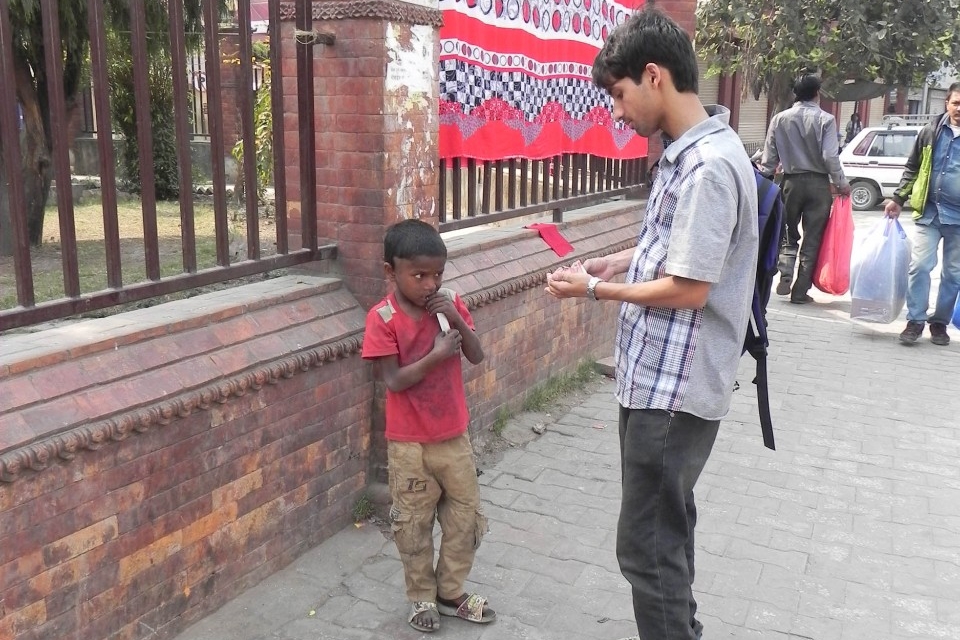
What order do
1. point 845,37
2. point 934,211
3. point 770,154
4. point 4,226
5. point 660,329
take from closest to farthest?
point 660,329 < point 934,211 < point 770,154 < point 4,226 < point 845,37

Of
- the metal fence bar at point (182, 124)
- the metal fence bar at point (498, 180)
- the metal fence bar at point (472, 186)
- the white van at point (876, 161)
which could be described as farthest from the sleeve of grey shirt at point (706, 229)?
the white van at point (876, 161)

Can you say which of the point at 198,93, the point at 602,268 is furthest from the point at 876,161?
the point at 602,268

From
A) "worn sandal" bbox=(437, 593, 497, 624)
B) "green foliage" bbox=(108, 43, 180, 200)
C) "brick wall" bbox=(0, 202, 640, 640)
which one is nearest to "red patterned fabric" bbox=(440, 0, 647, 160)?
"brick wall" bbox=(0, 202, 640, 640)

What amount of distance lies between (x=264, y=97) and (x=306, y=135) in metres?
3.02

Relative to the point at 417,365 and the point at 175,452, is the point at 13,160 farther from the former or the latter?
the point at 417,365

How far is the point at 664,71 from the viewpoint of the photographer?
243cm

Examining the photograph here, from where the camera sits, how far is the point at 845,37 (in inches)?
659

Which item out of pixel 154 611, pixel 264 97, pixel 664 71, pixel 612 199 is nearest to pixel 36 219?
pixel 264 97

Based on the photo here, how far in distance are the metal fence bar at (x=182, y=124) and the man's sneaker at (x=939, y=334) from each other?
6354mm

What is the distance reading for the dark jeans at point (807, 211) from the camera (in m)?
8.27

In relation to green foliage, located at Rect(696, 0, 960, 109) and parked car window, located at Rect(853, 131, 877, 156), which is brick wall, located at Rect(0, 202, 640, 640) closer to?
green foliage, located at Rect(696, 0, 960, 109)

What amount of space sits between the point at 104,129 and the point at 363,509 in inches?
76.9

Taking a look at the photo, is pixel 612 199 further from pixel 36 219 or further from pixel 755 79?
pixel 755 79

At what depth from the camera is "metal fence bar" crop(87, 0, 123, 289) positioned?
2803 mm
